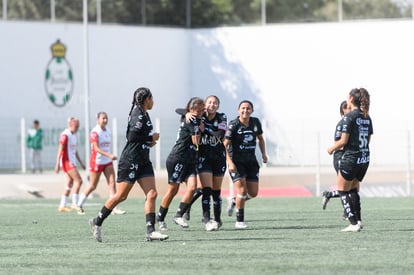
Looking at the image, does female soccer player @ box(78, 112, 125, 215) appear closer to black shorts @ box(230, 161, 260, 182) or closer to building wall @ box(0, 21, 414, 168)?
black shorts @ box(230, 161, 260, 182)

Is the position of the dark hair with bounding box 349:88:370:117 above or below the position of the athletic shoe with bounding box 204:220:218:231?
above

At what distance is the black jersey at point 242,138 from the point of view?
59.6 feet

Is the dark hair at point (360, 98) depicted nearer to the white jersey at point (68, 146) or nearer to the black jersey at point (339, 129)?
the black jersey at point (339, 129)

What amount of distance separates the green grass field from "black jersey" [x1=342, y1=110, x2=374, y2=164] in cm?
114

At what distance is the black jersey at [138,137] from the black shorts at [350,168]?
3025 millimetres

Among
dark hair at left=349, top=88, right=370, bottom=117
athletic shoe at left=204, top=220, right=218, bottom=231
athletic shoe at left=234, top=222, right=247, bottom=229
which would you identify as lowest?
athletic shoe at left=234, top=222, right=247, bottom=229

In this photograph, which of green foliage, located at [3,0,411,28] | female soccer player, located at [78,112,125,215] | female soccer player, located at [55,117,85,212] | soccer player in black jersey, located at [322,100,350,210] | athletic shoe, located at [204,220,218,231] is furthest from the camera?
green foliage, located at [3,0,411,28]

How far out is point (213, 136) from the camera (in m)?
18.0

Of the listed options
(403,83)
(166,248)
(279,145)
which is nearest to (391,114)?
(403,83)

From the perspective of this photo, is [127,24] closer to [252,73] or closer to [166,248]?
[252,73]

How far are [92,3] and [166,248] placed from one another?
36.8m

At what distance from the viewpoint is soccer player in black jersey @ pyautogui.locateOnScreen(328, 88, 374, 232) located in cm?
1666

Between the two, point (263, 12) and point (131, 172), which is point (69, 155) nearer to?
point (131, 172)

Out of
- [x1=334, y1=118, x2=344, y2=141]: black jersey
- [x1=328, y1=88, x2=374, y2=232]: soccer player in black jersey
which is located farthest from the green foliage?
[x1=328, y1=88, x2=374, y2=232]: soccer player in black jersey
